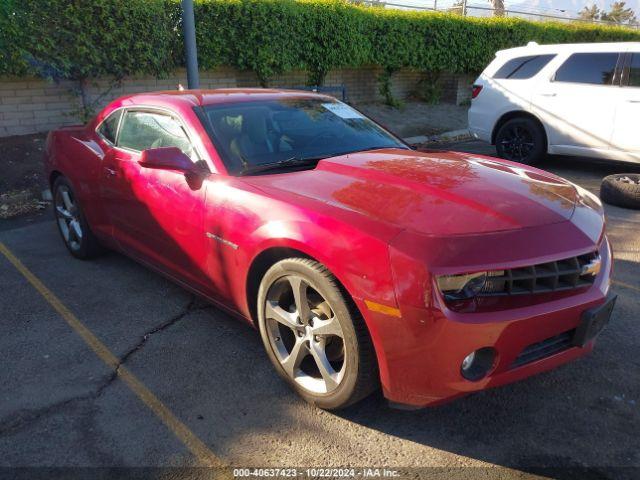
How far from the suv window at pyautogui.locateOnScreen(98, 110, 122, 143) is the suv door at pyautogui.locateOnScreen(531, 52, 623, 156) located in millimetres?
6204

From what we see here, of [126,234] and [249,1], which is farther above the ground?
[249,1]

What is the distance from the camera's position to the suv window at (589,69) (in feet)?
24.5

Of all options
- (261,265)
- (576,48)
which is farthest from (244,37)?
(261,265)

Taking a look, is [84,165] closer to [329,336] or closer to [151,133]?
[151,133]

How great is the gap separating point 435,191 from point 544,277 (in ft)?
2.21

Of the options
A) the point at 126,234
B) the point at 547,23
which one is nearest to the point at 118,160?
the point at 126,234

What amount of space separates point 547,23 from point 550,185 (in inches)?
701

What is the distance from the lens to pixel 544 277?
2.31 m

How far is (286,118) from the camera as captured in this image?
148 inches

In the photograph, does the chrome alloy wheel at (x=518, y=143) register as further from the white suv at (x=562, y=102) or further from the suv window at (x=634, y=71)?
the suv window at (x=634, y=71)

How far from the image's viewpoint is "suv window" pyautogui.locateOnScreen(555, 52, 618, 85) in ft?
24.5

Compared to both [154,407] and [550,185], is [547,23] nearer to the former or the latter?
[550,185]

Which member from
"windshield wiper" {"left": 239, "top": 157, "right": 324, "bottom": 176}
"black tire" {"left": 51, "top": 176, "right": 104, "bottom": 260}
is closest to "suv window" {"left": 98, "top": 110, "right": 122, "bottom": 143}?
"black tire" {"left": 51, "top": 176, "right": 104, "bottom": 260}

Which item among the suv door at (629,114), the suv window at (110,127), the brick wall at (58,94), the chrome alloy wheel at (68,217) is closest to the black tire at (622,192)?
the suv door at (629,114)
